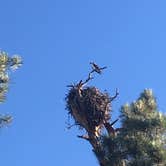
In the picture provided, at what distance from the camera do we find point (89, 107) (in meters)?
23.3

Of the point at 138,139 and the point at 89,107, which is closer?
the point at 138,139

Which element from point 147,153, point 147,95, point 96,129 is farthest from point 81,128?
point 147,153

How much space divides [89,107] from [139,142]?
4.76 metres

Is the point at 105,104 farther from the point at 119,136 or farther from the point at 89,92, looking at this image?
the point at 119,136

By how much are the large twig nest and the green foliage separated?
3.40 meters

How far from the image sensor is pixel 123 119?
19.7m

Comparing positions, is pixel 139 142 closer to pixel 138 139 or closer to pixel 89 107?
pixel 138 139

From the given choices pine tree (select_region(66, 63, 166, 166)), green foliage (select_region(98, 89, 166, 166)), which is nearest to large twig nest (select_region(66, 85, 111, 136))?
pine tree (select_region(66, 63, 166, 166))

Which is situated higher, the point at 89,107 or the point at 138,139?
the point at 89,107

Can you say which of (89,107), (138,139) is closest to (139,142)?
(138,139)

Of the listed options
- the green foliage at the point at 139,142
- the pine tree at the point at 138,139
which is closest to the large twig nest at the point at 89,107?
the pine tree at the point at 138,139

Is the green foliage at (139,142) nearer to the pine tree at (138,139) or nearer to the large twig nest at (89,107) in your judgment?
the pine tree at (138,139)

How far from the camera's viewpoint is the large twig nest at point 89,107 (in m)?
23.0

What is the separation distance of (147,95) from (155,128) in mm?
1538
